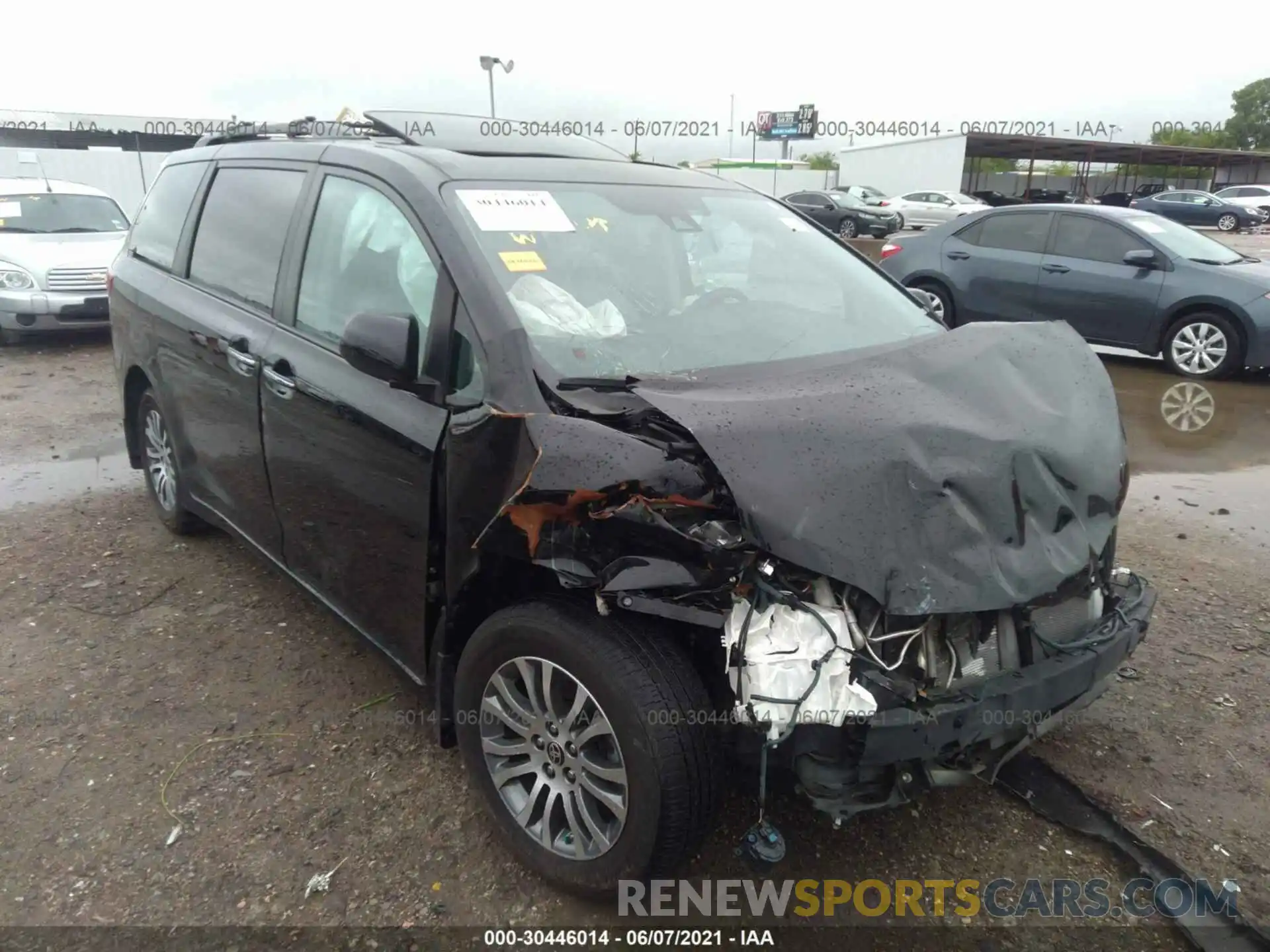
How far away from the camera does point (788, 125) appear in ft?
211

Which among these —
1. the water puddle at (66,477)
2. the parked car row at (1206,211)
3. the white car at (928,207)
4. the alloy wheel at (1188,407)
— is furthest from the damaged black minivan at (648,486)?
the parked car row at (1206,211)

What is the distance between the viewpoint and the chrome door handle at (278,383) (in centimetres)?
300

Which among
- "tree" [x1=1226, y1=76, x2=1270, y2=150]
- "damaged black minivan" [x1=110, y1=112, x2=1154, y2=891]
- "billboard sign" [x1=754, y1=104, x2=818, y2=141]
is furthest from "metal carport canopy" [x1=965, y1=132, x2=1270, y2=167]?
"damaged black minivan" [x1=110, y1=112, x2=1154, y2=891]

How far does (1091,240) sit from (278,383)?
8.14m

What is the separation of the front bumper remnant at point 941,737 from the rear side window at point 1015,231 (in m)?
7.71

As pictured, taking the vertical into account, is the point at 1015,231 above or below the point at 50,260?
above

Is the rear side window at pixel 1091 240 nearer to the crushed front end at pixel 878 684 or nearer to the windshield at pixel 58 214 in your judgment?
the crushed front end at pixel 878 684

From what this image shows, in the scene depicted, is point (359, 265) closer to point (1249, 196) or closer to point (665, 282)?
point (665, 282)

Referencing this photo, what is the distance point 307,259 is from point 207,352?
0.74 m

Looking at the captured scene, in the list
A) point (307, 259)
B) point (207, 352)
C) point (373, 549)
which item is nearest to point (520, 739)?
point (373, 549)

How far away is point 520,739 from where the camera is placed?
241 cm

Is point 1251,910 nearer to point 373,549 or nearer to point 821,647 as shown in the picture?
point 821,647

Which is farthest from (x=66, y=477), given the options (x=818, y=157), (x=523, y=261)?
(x=818, y=157)

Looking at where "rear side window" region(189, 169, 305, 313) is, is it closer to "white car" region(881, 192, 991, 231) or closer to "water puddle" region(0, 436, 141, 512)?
"water puddle" region(0, 436, 141, 512)
